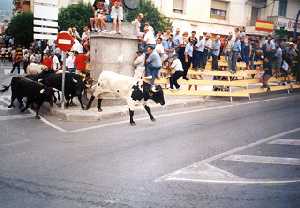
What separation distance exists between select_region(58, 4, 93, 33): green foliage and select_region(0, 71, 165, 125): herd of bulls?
23.0 metres

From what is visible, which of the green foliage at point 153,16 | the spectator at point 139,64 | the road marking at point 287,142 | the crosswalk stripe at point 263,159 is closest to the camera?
the crosswalk stripe at point 263,159

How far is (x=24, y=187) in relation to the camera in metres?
6.83

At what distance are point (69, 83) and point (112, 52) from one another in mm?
1991

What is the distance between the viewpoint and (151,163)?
8414 millimetres

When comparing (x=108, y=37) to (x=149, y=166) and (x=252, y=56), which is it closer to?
(x=149, y=166)

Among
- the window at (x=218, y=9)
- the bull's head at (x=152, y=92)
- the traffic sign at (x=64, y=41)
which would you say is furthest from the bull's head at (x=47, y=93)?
the window at (x=218, y=9)

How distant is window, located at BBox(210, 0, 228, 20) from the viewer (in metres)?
44.6

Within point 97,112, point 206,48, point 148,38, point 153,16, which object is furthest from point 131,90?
point 153,16

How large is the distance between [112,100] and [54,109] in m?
2.18

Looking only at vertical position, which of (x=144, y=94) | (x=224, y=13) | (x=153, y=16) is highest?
(x=224, y=13)

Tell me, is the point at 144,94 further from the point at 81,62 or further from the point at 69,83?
the point at 81,62

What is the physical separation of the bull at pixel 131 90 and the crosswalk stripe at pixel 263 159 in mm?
4135

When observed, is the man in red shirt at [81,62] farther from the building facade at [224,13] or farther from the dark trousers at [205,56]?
the building facade at [224,13]

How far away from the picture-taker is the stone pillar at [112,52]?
15.1m
